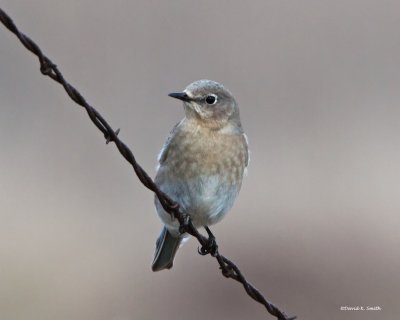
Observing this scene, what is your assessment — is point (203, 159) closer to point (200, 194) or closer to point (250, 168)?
point (200, 194)

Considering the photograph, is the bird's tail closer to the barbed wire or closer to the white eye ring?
the barbed wire

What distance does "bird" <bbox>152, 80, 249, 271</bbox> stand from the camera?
6.43 meters

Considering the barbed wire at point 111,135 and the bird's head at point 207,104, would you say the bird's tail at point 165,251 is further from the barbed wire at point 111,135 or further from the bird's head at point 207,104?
the bird's head at point 207,104

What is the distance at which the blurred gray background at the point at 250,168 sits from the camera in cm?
1096

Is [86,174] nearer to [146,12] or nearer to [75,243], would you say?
[75,243]

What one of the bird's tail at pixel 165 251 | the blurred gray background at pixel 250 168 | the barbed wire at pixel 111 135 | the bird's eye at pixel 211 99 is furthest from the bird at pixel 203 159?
the blurred gray background at pixel 250 168

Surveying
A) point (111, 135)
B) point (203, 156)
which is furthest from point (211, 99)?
point (111, 135)

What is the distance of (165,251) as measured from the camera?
6945 mm

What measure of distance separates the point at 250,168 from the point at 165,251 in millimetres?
5489

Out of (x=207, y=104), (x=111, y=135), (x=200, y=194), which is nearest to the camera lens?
(x=111, y=135)

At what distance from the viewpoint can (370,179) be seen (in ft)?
42.0

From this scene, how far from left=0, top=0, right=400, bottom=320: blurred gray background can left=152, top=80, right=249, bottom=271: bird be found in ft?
13.5

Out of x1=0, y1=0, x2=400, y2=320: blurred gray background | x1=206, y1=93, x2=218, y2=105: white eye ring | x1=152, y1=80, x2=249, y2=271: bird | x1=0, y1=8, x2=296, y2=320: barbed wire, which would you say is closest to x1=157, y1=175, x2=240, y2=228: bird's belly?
x1=152, y1=80, x2=249, y2=271: bird

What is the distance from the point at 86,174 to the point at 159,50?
8.70ft
